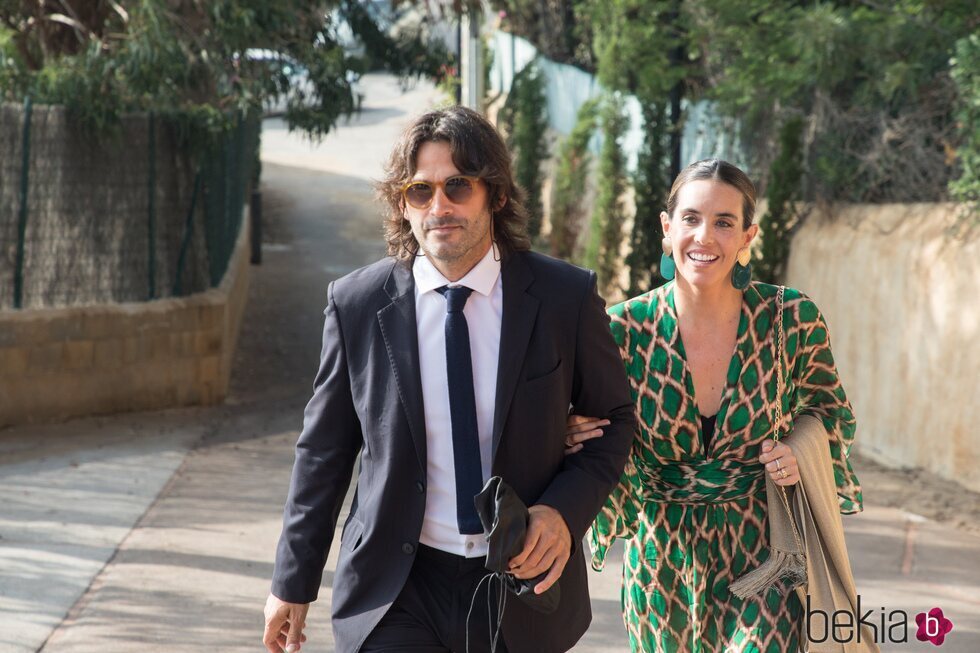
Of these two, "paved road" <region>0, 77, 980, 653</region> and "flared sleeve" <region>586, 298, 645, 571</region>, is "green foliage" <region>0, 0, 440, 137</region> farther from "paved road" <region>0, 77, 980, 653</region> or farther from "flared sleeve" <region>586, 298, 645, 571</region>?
"flared sleeve" <region>586, 298, 645, 571</region>

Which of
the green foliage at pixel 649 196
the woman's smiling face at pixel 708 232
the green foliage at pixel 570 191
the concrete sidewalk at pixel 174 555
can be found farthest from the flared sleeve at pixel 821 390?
the green foliage at pixel 570 191

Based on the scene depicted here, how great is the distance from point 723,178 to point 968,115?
5405 mm

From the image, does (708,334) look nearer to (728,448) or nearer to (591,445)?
(728,448)

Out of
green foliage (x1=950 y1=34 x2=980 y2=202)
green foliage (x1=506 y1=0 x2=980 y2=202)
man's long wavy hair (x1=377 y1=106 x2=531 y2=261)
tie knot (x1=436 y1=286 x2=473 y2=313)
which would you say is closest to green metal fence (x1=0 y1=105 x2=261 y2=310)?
green foliage (x1=506 y1=0 x2=980 y2=202)

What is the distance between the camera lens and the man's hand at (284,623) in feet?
10.2

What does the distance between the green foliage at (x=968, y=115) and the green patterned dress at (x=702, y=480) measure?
4.93m

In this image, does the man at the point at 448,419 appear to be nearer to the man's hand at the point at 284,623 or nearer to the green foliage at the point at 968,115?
the man's hand at the point at 284,623

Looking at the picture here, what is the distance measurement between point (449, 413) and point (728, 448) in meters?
0.95

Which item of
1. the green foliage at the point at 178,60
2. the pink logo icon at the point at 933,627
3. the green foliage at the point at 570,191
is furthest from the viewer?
the green foliage at the point at 570,191

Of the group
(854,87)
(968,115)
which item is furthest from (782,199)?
(968,115)

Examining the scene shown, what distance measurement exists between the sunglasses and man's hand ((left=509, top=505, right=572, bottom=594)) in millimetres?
726

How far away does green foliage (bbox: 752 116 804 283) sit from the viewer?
34.6 feet

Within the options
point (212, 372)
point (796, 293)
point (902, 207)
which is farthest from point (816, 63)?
point (796, 293)

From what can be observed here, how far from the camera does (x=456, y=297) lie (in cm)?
304
